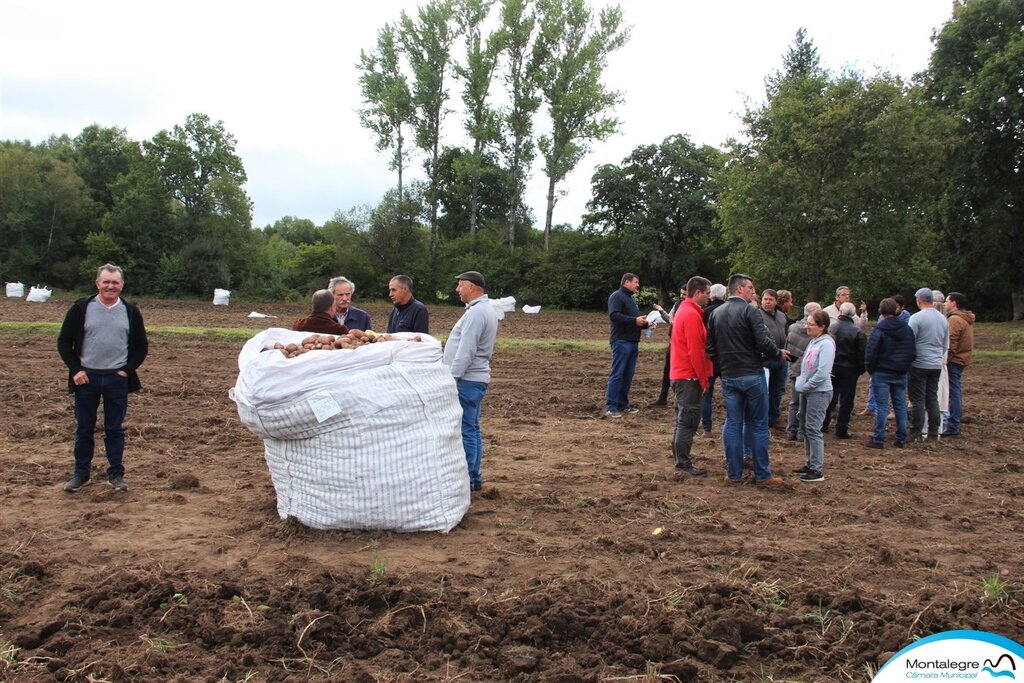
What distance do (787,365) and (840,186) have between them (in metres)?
16.3

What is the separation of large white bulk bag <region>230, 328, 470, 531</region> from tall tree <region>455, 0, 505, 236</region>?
3620 centimetres

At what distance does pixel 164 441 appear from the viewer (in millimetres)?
7953

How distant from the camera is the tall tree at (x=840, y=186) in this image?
922 inches

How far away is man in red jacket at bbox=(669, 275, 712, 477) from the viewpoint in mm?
6906

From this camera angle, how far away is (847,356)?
8.62 metres

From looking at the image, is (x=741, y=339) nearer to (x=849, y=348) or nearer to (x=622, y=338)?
(x=849, y=348)

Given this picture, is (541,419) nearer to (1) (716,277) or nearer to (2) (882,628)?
(2) (882,628)

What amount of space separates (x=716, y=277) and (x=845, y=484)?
112ft

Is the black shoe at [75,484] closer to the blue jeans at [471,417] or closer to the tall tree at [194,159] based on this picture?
the blue jeans at [471,417]

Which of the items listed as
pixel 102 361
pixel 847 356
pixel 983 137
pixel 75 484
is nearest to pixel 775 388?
pixel 847 356

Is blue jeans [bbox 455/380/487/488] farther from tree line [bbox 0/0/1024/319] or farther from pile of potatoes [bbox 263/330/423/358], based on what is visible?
tree line [bbox 0/0/1024/319]

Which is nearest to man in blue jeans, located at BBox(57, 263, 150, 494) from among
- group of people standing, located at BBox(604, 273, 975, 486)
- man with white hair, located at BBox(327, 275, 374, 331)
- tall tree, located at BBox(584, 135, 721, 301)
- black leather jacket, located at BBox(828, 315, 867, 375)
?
man with white hair, located at BBox(327, 275, 374, 331)

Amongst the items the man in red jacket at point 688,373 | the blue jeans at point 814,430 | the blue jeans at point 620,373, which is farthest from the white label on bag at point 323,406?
the blue jeans at point 620,373

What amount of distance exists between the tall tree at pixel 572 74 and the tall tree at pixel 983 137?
15.1 meters
